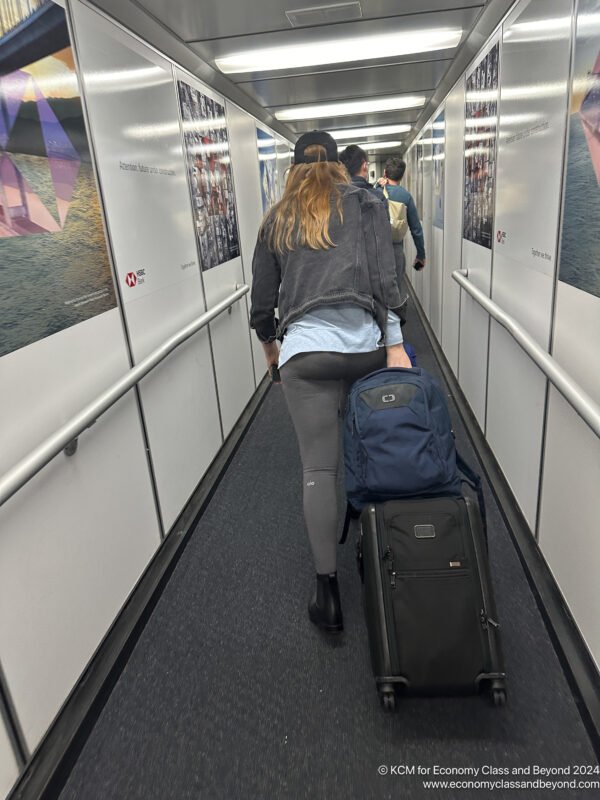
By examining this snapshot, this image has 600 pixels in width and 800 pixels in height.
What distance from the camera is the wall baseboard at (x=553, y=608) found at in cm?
166

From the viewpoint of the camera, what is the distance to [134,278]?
89.7 inches

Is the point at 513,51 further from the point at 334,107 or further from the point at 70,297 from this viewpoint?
the point at 334,107

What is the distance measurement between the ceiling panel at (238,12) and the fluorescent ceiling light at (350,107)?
2.29m

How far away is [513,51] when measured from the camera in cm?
242

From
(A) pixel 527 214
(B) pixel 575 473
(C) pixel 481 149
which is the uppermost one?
(C) pixel 481 149

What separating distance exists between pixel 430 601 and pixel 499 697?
12.2 inches

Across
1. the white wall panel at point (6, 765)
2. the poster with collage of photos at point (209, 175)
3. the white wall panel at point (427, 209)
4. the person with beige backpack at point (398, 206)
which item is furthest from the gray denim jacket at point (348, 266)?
the white wall panel at point (427, 209)

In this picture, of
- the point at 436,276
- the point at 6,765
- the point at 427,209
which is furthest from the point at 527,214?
the point at 427,209

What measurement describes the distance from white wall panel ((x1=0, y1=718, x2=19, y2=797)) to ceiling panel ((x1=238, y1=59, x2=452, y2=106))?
366 cm

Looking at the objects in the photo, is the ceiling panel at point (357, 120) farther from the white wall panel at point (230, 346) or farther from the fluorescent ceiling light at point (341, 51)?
the white wall panel at point (230, 346)

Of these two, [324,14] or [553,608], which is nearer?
[553,608]

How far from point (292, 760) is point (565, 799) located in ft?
2.30

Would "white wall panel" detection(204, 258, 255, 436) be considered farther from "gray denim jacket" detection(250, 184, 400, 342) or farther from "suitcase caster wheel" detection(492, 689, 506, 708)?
"suitcase caster wheel" detection(492, 689, 506, 708)

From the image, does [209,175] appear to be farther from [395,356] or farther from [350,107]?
[350,107]
